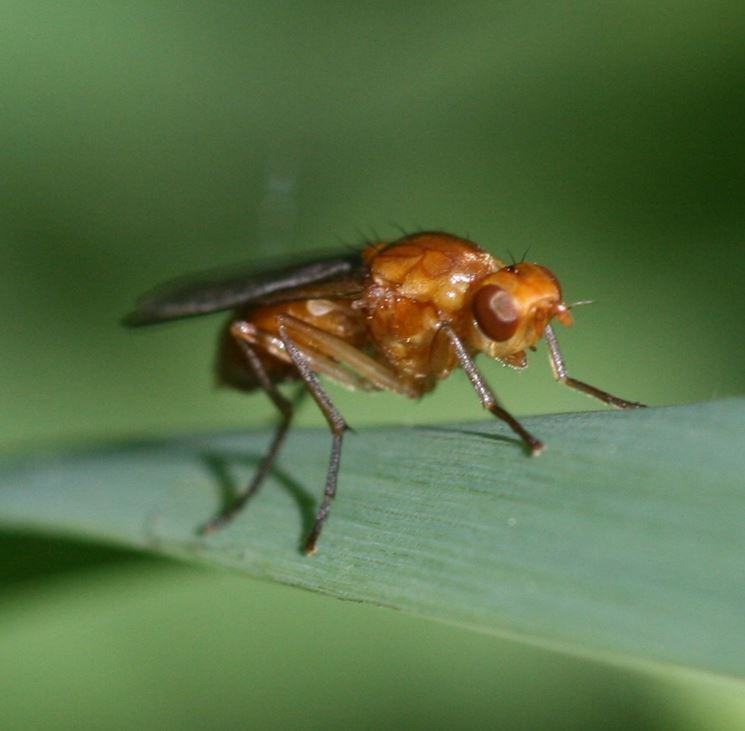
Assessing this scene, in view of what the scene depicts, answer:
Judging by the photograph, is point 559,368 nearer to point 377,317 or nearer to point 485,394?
point 485,394

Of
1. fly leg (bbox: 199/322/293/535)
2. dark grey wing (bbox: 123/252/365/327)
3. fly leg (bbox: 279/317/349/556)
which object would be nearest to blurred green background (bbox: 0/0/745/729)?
fly leg (bbox: 199/322/293/535)

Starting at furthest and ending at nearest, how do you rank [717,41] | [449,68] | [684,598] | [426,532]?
[449,68] < [717,41] < [426,532] < [684,598]

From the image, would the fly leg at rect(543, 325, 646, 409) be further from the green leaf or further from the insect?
the green leaf

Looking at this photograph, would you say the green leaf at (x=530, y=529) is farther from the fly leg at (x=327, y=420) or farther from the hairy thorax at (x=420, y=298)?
the hairy thorax at (x=420, y=298)

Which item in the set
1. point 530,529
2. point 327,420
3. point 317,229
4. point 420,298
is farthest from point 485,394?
point 317,229

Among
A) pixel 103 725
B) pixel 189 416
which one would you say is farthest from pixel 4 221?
pixel 103 725

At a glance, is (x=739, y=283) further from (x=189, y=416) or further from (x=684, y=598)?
(x=684, y=598)

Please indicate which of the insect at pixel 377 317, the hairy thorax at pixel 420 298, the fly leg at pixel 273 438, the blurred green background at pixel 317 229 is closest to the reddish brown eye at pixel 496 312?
the insect at pixel 377 317
